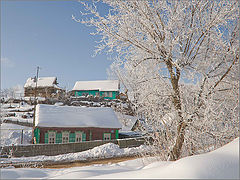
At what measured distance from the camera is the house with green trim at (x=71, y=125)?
58.4ft

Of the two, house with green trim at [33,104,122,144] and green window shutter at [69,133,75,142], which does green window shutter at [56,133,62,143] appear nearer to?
house with green trim at [33,104,122,144]

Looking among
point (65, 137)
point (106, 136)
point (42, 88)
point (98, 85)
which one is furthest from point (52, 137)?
point (42, 88)

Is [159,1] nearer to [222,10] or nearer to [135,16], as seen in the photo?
[135,16]

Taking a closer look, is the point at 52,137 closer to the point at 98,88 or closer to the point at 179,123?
the point at 179,123

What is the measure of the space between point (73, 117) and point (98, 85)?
34.1 metres

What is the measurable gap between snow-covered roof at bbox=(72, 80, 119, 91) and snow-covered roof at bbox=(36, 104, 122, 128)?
28.6 m

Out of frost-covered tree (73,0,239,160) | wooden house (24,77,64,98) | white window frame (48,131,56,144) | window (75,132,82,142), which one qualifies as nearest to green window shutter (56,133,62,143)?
white window frame (48,131,56,144)

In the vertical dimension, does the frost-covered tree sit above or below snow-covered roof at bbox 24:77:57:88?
below

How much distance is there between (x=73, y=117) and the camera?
20.1m

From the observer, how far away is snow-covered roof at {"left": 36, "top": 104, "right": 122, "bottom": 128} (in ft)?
59.9

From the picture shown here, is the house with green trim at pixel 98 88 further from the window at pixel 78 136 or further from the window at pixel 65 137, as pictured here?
the window at pixel 65 137

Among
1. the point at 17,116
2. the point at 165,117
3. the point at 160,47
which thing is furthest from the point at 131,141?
the point at 17,116

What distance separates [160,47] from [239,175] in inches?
153

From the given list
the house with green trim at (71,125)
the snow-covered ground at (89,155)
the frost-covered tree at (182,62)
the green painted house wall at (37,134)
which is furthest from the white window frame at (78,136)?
the frost-covered tree at (182,62)
